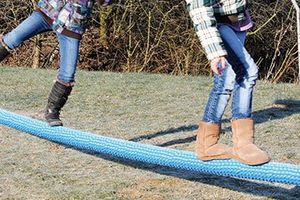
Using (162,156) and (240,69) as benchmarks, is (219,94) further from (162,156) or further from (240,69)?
(162,156)

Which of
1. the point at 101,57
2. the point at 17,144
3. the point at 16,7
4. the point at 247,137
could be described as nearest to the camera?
the point at 247,137

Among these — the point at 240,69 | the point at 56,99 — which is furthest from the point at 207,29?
the point at 56,99

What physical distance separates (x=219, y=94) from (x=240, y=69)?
7.0 inches

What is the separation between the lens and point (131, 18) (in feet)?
51.2

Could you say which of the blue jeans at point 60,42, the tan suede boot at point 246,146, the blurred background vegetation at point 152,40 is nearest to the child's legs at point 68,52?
the blue jeans at point 60,42

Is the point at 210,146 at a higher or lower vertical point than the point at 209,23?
lower

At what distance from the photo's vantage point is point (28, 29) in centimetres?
495

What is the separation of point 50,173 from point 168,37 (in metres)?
10.6

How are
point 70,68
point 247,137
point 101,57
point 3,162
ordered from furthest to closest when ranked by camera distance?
point 101,57
point 3,162
point 70,68
point 247,137

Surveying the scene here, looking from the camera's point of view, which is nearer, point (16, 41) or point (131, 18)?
point (16, 41)

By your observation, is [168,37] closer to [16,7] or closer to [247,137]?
[16,7]

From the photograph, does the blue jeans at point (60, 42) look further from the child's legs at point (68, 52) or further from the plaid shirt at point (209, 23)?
the plaid shirt at point (209, 23)

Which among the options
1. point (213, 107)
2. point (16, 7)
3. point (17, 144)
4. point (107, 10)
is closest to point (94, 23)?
point (107, 10)

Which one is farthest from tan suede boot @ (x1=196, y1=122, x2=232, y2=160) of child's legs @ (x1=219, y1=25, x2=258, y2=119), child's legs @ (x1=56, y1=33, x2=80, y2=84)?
child's legs @ (x1=56, y1=33, x2=80, y2=84)
